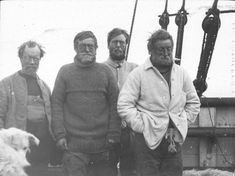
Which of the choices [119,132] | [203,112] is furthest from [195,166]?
[119,132]

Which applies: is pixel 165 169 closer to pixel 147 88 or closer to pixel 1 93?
pixel 147 88

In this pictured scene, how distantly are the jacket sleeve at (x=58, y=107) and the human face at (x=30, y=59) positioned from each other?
9.4 inches

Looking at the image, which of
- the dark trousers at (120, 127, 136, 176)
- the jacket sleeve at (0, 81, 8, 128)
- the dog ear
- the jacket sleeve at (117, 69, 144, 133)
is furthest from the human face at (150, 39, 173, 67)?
the jacket sleeve at (0, 81, 8, 128)

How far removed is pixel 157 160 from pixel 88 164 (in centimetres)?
65

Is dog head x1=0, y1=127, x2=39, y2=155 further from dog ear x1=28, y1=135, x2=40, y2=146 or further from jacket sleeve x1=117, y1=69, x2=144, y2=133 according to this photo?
jacket sleeve x1=117, y1=69, x2=144, y2=133

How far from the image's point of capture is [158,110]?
396 centimetres

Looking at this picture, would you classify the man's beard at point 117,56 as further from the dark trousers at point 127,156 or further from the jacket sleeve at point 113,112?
the dark trousers at point 127,156

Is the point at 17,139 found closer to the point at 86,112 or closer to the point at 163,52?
the point at 86,112

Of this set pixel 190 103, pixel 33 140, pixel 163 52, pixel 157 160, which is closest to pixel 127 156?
pixel 157 160

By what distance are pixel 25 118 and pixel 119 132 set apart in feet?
2.74

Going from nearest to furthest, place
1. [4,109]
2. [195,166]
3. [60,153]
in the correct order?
[4,109] < [60,153] < [195,166]

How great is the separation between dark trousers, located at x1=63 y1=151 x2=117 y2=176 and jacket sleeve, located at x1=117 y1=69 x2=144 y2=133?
0.50 meters

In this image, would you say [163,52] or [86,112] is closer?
[163,52]

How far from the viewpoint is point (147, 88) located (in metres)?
4.01
